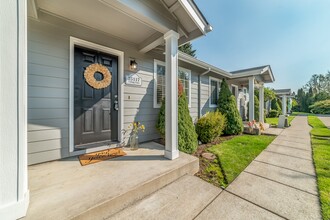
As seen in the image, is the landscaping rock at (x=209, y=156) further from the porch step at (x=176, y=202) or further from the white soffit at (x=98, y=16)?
the white soffit at (x=98, y=16)

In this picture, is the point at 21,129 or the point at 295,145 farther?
the point at 295,145

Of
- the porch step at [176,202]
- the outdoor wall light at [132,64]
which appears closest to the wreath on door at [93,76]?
the outdoor wall light at [132,64]

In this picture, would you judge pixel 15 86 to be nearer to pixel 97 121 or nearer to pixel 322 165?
pixel 97 121

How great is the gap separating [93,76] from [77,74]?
30cm

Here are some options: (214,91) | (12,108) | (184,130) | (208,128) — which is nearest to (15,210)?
(12,108)

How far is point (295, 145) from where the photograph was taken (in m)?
4.57

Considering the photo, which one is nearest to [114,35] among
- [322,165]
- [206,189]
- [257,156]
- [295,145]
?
[206,189]

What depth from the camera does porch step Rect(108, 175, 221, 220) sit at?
1.64m

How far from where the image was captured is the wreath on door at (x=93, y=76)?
121 inches

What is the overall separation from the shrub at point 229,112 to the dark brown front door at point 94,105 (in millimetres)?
4784

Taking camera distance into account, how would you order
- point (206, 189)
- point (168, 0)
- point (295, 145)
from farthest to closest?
point (295, 145) → point (168, 0) → point (206, 189)

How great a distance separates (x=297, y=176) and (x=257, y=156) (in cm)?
103

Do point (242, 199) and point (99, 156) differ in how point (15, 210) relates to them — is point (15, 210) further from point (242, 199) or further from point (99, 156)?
point (242, 199)

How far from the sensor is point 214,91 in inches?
279
